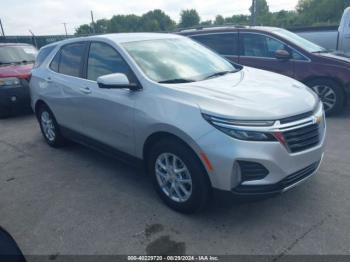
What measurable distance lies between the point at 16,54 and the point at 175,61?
6329mm

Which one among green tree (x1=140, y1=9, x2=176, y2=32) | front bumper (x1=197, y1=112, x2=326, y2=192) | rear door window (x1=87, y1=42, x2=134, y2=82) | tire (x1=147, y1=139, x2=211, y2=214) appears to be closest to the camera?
front bumper (x1=197, y1=112, x2=326, y2=192)

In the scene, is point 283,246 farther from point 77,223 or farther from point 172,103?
point 77,223

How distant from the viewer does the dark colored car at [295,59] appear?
6.14 metres

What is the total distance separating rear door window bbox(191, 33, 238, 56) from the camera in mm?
7016

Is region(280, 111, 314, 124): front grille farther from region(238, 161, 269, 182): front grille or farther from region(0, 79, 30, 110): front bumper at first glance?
region(0, 79, 30, 110): front bumper

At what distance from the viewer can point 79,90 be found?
4199mm

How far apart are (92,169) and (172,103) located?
2.01 metres

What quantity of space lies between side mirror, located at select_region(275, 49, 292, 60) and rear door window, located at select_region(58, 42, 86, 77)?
3794 millimetres

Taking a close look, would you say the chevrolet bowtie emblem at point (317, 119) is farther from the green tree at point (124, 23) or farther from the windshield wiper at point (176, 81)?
the green tree at point (124, 23)

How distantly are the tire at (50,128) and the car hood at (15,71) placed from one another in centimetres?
257

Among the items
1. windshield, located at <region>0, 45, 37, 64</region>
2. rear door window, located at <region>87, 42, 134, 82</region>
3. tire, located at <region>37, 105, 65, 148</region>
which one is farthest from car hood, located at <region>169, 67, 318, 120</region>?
windshield, located at <region>0, 45, 37, 64</region>

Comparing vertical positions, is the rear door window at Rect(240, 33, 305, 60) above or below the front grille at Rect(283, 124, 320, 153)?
above

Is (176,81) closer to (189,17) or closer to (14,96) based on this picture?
(14,96)

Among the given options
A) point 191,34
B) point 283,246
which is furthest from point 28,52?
point 283,246
